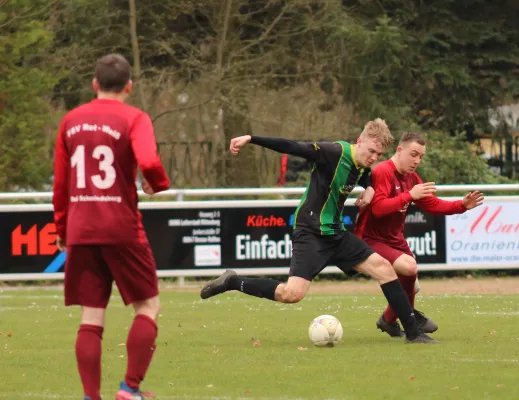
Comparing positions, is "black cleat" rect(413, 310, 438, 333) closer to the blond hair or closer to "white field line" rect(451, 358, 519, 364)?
"white field line" rect(451, 358, 519, 364)

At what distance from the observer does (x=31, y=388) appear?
25.0 feet

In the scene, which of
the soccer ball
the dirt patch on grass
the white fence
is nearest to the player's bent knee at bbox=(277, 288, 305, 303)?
the soccer ball

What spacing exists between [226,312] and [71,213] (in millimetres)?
6880

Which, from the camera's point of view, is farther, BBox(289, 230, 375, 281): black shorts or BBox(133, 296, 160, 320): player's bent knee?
BBox(289, 230, 375, 281): black shorts

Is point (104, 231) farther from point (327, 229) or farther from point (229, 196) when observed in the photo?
point (229, 196)

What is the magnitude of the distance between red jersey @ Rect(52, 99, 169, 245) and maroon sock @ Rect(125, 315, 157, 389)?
19.0 inches

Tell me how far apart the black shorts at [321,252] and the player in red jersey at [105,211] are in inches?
126

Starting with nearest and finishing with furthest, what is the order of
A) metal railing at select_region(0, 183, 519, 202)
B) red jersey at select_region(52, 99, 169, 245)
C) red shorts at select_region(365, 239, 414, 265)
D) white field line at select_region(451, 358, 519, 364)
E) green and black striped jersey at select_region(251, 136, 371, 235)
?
red jersey at select_region(52, 99, 169, 245), white field line at select_region(451, 358, 519, 364), green and black striped jersey at select_region(251, 136, 371, 235), red shorts at select_region(365, 239, 414, 265), metal railing at select_region(0, 183, 519, 202)

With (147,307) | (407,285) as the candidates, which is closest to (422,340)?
(407,285)

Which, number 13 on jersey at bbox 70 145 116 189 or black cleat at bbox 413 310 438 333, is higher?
number 13 on jersey at bbox 70 145 116 189

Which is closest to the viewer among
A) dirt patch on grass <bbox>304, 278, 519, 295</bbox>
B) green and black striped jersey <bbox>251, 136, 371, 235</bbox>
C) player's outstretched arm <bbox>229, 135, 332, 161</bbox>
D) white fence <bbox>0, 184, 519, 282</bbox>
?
player's outstretched arm <bbox>229, 135, 332, 161</bbox>

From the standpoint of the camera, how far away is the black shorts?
967 centimetres

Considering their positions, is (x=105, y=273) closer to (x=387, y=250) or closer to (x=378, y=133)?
(x=378, y=133)

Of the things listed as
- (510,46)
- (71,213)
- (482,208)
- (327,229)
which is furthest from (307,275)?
(510,46)
